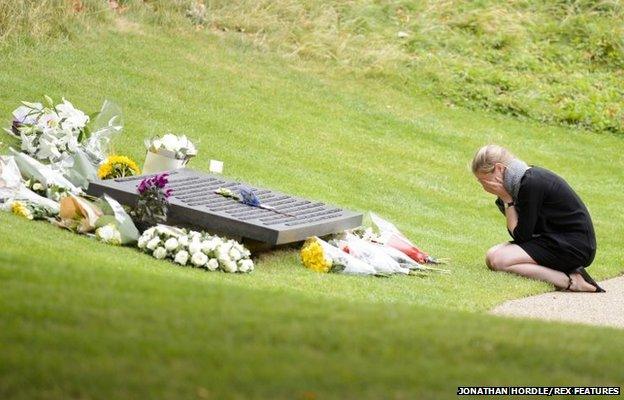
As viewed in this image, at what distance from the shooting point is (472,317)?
6.96 metres

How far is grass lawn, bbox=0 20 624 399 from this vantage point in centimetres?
503

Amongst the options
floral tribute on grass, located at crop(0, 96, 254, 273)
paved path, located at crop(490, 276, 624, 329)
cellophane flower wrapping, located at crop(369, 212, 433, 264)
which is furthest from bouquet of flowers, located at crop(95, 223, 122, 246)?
paved path, located at crop(490, 276, 624, 329)

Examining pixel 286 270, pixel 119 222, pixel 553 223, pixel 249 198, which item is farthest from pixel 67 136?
pixel 553 223

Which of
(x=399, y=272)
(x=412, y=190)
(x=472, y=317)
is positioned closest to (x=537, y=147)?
(x=412, y=190)

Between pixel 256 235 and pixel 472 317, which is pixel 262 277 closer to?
pixel 256 235

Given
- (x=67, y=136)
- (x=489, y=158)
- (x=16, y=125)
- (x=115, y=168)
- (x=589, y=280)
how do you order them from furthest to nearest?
1. (x=16, y=125)
2. (x=67, y=136)
3. (x=115, y=168)
4. (x=589, y=280)
5. (x=489, y=158)

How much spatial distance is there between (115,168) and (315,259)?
8.32 feet

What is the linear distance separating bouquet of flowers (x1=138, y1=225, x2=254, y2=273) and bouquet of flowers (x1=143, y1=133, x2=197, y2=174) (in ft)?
8.05

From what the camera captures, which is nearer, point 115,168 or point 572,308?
point 572,308

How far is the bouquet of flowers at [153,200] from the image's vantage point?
10562mm

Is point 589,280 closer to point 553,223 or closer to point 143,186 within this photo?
point 553,223

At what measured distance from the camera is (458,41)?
24016 mm

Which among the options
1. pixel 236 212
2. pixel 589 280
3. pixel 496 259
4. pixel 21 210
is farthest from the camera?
pixel 496 259

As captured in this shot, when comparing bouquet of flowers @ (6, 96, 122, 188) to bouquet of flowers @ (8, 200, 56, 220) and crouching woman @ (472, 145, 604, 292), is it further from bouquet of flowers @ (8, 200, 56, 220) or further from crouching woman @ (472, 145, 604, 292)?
crouching woman @ (472, 145, 604, 292)
